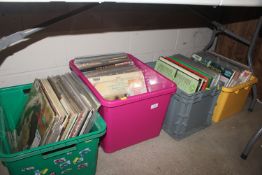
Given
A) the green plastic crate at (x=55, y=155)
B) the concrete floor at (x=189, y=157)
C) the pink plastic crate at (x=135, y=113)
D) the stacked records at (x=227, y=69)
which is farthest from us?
the stacked records at (x=227, y=69)

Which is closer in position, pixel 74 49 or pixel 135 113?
pixel 135 113

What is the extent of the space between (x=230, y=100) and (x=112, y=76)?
0.77 m

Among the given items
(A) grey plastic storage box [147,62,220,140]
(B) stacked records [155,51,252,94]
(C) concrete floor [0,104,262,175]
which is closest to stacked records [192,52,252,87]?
(B) stacked records [155,51,252,94]

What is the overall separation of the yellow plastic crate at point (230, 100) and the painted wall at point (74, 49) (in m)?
0.52

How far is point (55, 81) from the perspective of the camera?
3.32 ft

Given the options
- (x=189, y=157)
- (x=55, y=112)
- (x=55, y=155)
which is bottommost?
(x=189, y=157)

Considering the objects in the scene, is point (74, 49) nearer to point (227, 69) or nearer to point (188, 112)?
point (188, 112)

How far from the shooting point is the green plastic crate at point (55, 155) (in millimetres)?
737

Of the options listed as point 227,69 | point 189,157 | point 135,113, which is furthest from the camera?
point 227,69

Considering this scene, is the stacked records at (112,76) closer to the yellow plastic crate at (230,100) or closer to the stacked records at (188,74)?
the stacked records at (188,74)

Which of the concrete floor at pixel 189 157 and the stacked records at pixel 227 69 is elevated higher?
the stacked records at pixel 227 69

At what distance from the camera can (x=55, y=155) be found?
2.64 feet

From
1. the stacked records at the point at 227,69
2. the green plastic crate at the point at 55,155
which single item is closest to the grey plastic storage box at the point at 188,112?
the stacked records at the point at 227,69

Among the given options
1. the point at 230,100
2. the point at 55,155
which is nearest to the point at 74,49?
the point at 55,155
